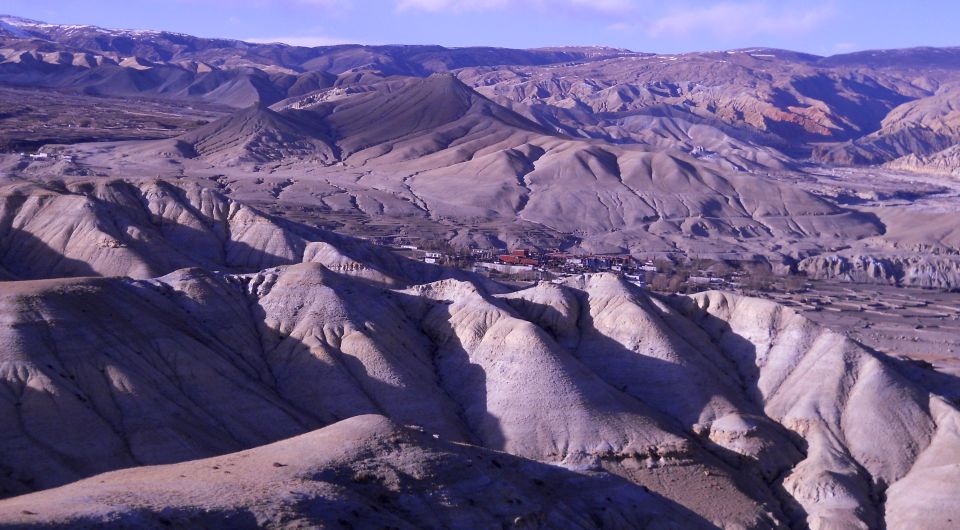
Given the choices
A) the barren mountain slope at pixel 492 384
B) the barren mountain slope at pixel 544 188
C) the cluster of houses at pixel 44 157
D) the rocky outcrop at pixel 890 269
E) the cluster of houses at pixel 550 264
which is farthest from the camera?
the cluster of houses at pixel 44 157

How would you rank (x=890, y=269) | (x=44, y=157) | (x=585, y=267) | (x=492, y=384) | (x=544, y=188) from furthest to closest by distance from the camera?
(x=544, y=188) < (x=44, y=157) < (x=890, y=269) < (x=585, y=267) < (x=492, y=384)

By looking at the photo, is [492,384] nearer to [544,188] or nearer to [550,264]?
[550,264]

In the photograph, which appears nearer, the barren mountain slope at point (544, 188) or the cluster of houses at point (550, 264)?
the cluster of houses at point (550, 264)

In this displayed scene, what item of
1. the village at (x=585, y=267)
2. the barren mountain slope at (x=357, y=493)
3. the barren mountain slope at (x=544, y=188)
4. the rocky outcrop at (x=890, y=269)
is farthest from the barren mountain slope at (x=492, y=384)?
the barren mountain slope at (x=544, y=188)

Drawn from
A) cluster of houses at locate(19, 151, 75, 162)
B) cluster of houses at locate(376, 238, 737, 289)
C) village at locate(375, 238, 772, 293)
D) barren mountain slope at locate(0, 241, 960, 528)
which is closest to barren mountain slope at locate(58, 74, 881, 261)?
cluster of houses at locate(19, 151, 75, 162)

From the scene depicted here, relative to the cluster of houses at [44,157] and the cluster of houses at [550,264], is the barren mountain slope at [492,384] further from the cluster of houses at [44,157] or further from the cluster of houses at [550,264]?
the cluster of houses at [44,157]

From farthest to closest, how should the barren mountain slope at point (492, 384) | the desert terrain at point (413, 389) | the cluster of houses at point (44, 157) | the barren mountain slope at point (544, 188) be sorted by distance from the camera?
the cluster of houses at point (44, 157), the barren mountain slope at point (544, 188), the barren mountain slope at point (492, 384), the desert terrain at point (413, 389)

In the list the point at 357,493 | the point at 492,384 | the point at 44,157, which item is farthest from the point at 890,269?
the point at 44,157

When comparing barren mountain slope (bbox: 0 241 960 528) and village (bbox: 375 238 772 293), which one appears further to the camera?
village (bbox: 375 238 772 293)

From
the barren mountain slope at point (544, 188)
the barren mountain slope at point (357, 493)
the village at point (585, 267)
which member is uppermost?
the barren mountain slope at point (357, 493)

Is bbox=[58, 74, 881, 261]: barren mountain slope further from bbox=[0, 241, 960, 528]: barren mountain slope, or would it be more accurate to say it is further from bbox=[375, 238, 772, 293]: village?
bbox=[0, 241, 960, 528]: barren mountain slope

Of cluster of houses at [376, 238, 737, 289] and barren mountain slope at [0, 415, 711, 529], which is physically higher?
barren mountain slope at [0, 415, 711, 529]

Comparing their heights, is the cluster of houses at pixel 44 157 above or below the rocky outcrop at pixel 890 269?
above
